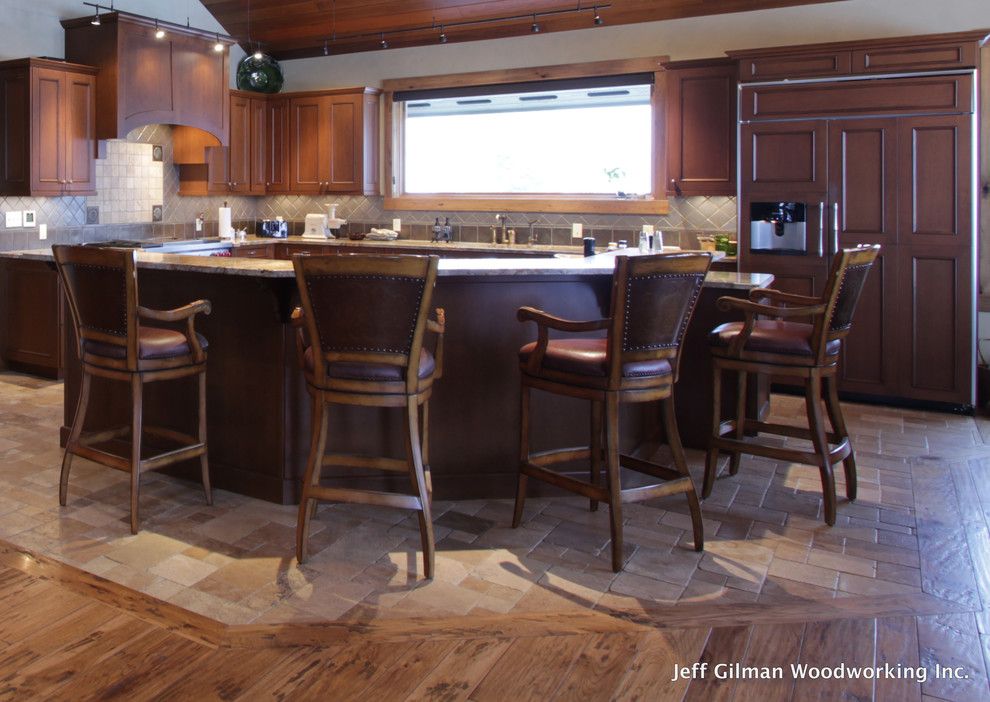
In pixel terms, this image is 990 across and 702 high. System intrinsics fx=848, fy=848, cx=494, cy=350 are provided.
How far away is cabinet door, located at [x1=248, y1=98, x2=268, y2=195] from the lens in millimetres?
7578

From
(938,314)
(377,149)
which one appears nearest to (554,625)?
(938,314)

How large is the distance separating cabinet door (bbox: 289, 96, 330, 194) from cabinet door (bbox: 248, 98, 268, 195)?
26 cm

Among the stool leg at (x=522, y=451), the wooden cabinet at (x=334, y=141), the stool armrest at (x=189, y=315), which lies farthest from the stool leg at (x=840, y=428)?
the wooden cabinet at (x=334, y=141)

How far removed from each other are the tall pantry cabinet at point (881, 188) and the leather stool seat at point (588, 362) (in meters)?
2.94

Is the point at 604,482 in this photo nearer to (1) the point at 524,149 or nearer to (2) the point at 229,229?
(1) the point at 524,149

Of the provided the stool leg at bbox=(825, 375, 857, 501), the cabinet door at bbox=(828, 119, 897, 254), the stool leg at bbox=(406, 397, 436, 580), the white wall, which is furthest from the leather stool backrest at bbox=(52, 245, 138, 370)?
the white wall

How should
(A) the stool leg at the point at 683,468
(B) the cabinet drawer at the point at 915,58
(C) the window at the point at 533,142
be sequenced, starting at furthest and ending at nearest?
1. (C) the window at the point at 533,142
2. (B) the cabinet drawer at the point at 915,58
3. (A) the stool leg at the point at 683,468

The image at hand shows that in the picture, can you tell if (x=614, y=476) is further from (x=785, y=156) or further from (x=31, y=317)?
(x=31, y=317)

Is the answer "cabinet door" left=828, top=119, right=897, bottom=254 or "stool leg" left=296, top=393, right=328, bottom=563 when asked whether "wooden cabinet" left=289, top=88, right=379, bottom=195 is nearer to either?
"cabinet door" left=828, top=119, right=897, bottom=254

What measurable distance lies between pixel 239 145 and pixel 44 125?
6.12ft

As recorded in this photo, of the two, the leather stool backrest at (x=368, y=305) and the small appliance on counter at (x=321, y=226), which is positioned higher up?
the small appliance on counter at (x=321, y=226)

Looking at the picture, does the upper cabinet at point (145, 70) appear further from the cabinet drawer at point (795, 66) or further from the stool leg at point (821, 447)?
the stool leg at point (821, 447)

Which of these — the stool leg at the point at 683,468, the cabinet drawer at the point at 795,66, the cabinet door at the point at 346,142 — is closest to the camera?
the stool leg at the point at 683,468

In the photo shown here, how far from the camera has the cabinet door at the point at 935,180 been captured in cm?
500
